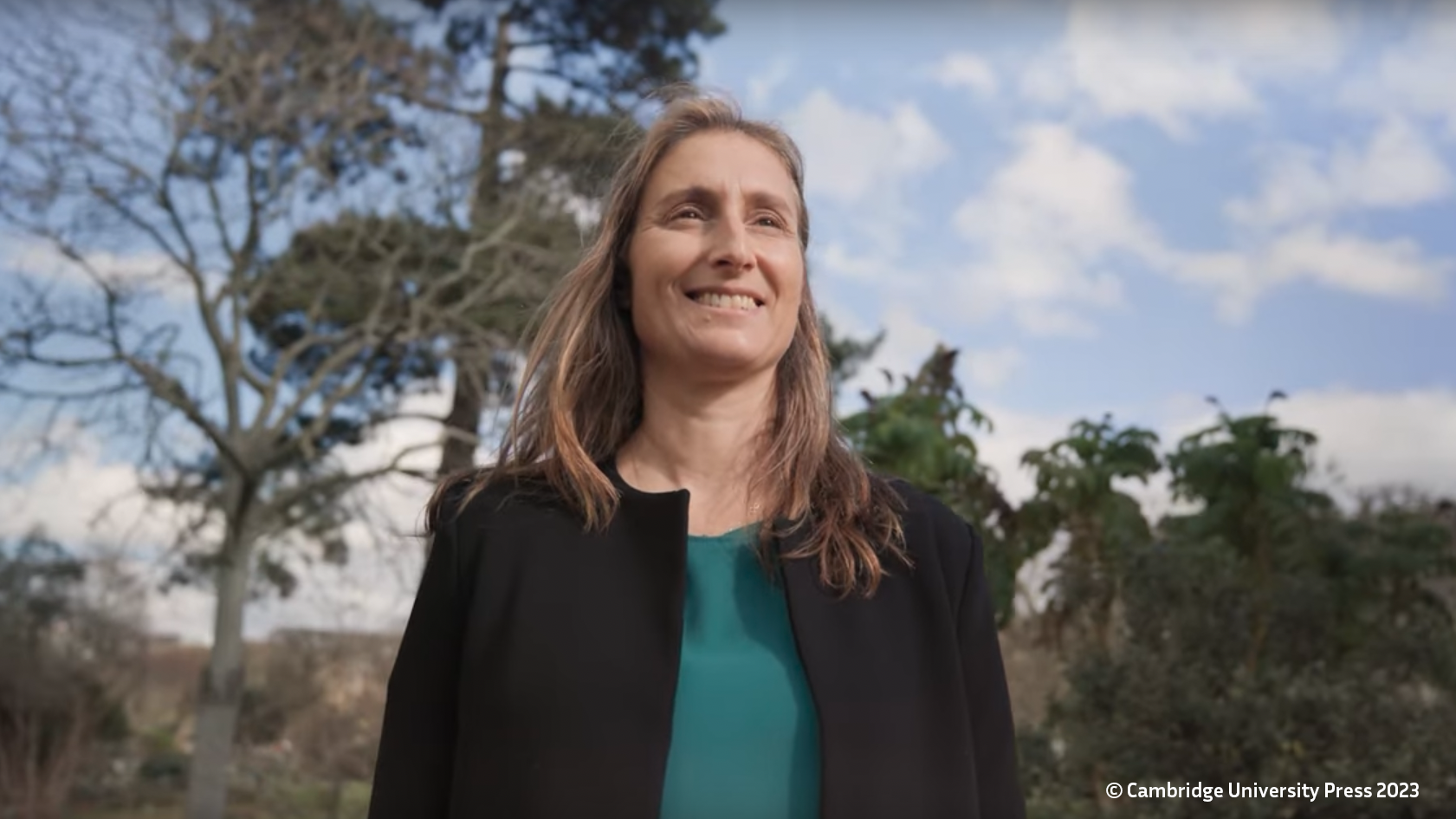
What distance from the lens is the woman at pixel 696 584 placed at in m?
1.47

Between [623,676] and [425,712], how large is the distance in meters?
0.27

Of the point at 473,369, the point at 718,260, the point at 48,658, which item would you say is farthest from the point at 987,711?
the point at 48,658

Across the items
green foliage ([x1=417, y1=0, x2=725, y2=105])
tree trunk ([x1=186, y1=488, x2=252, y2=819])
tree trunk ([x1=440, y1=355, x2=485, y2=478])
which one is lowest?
tree trunk ([x1=186, y1=488, x2=252, y2=819])

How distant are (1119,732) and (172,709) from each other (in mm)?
11572

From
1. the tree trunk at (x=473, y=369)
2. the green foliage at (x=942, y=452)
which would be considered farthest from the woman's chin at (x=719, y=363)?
the tree trunk at (x=473, y=369)

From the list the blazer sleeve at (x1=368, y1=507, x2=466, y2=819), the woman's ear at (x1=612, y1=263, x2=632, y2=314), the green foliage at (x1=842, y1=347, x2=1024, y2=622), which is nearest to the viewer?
the blazer sleeve at (x1=368, y1=507, x2=466, y2=819)

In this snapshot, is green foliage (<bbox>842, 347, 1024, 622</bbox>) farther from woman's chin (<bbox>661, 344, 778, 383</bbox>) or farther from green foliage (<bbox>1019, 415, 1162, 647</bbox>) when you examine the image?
woman's chin (<bbox>661, 344, 778, 383</bbox>)

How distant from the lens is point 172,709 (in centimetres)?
1509

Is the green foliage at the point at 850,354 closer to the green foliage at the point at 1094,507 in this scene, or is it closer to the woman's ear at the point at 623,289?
the green foliage at the point at 1094,507

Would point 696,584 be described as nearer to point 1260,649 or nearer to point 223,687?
point 1260,649

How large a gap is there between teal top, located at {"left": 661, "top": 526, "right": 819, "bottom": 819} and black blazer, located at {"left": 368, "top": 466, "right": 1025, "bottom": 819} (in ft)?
0.08

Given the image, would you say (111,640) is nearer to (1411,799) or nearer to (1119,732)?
(1119,732)

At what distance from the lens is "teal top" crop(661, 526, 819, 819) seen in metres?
1.46

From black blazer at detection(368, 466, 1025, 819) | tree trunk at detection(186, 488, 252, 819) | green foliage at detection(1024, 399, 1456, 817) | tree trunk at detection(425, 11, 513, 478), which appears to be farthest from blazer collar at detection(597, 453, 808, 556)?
tree trunk at detection(186, 488, 252, 819)
